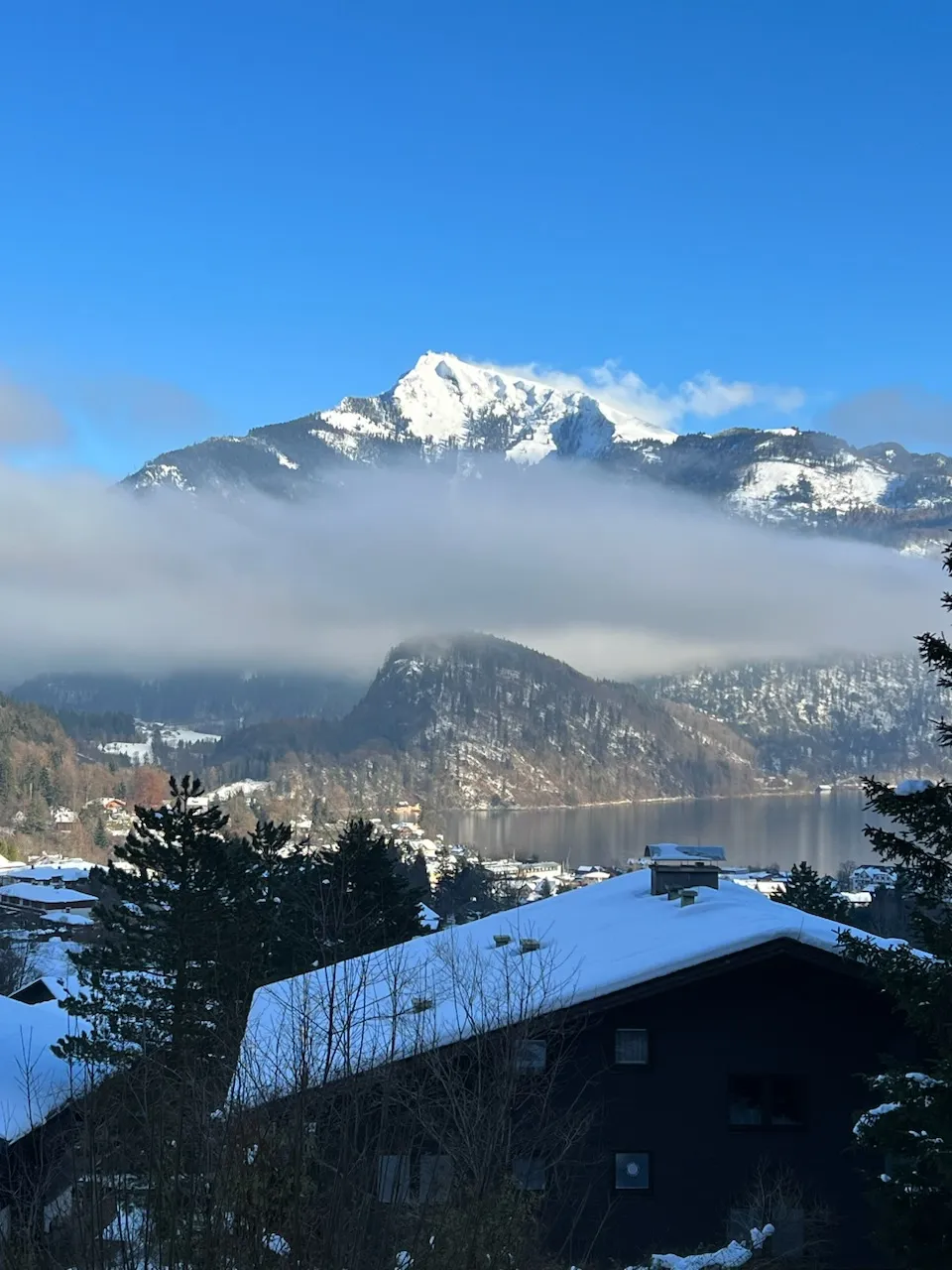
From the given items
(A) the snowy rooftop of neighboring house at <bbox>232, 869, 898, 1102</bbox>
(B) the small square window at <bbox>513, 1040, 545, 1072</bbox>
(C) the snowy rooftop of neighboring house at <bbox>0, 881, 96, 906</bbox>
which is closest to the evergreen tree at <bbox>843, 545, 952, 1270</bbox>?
(A) the snowy rooftop of neighboring house at <bbox>232, 869, 898, 1102</bbox>

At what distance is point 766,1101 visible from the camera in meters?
15.7

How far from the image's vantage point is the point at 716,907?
696 inches

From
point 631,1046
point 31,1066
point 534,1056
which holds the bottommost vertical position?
point 31,1066

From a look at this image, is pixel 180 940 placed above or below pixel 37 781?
above

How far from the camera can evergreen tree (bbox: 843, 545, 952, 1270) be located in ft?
34.3

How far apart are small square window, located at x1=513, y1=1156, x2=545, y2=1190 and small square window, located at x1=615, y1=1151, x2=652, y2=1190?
118 centimetres

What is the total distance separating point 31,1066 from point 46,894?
88973 millimetres

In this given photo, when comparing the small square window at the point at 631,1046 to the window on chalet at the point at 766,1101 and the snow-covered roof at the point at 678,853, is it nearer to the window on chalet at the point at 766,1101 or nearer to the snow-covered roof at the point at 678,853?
the window on chalet at the point at 766,1101

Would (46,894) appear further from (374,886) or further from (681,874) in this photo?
(681,874)

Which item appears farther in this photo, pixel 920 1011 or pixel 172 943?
pixel 172 943

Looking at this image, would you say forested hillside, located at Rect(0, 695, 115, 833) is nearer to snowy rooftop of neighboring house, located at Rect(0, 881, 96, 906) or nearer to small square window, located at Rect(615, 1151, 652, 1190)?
snowy rooftop of neighboring house, located at Rect(0, 881, 96, 906)

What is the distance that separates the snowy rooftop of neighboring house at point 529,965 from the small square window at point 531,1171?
1746 mm

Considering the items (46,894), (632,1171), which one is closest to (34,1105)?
(632,1171)

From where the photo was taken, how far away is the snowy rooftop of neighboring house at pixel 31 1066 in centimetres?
1828
